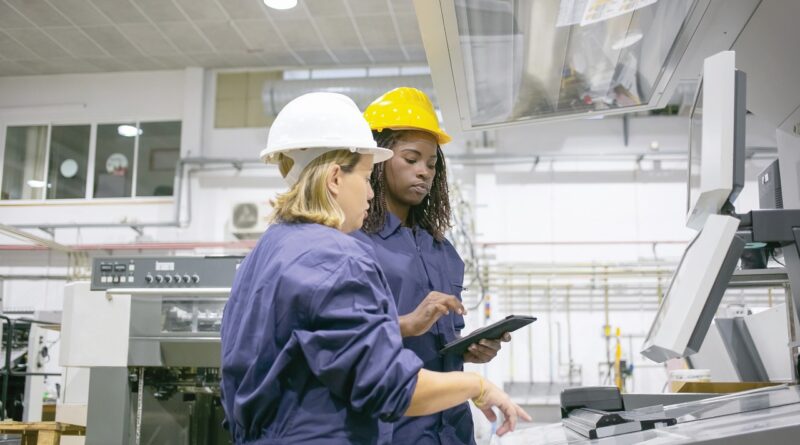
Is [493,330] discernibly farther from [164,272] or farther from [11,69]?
[11,69]

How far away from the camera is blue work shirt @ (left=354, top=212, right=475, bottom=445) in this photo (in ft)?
5.54

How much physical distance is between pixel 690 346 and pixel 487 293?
5.96m

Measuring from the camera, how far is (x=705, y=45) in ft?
6.43

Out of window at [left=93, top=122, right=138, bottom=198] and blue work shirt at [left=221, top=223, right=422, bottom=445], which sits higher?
window at [left=93, top=122, right=138, bottom=198]

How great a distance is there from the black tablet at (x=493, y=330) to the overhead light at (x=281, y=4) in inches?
202

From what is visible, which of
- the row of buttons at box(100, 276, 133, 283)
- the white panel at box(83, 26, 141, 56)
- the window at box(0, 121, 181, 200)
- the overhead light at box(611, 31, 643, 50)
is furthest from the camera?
the window at box(0, 121, 181, 200)

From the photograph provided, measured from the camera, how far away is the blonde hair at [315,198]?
4.26 ft

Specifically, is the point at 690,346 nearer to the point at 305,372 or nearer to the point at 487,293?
the point at 305,372

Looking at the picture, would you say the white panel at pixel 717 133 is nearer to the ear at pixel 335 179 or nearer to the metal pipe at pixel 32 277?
the ear at pixel 335 179

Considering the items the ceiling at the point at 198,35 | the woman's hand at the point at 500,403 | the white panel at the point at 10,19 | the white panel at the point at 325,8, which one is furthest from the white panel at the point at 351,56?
the woman's hand at the point at 500,403

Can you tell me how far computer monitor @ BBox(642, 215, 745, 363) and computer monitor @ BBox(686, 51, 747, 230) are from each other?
0.19 feet

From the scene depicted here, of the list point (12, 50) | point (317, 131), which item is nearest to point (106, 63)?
point (12, 50)

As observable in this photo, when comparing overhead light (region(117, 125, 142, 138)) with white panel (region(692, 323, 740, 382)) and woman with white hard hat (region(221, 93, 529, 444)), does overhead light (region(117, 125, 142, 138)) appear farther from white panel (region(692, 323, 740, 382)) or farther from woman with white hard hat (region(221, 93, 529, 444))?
woman with white hard hat (region(221, 93, 529, 444))

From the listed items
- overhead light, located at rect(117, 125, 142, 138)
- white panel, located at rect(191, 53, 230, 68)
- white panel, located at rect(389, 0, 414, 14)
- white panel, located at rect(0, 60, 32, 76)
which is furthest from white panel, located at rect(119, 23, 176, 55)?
white panel, located at rect(389, 0, 414, 14)
